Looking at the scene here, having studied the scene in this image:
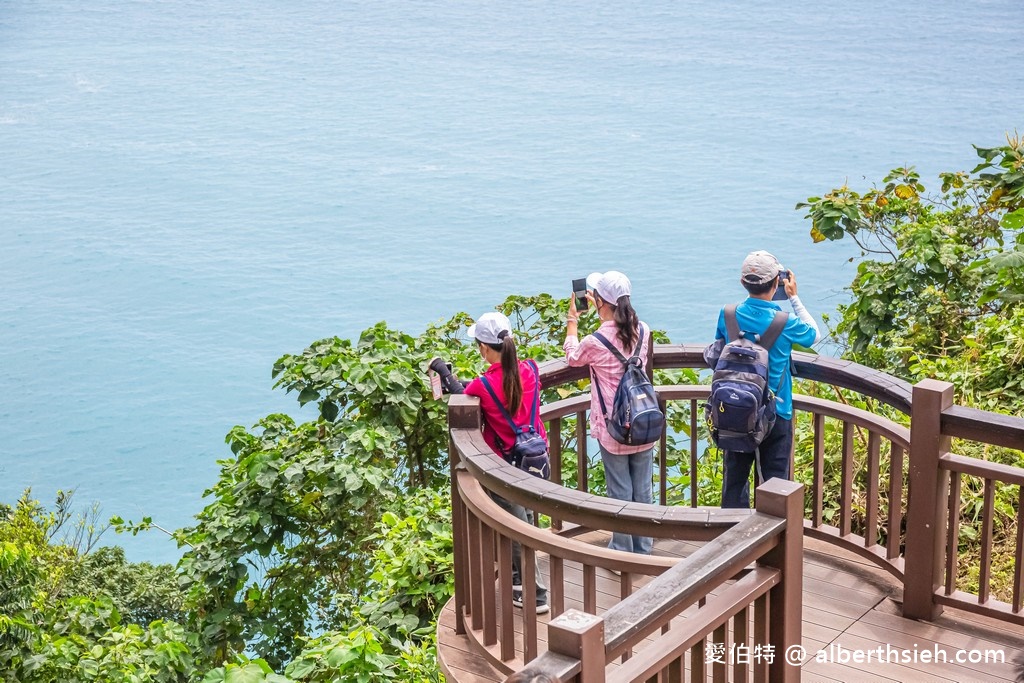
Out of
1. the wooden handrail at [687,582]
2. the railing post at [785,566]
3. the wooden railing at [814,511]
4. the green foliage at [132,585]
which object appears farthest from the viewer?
the green foliage at [132,585]

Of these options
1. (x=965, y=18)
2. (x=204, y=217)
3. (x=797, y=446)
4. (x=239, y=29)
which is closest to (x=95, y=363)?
(x=204, y=217)

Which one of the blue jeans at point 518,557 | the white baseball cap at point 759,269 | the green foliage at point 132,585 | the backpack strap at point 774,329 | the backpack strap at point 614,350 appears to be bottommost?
the green foliage at point 132,585

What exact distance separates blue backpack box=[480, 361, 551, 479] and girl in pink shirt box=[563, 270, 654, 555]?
0.25 meters

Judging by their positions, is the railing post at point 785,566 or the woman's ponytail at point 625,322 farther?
the woman's ponytail at point 625,322

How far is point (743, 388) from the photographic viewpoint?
3.81 m

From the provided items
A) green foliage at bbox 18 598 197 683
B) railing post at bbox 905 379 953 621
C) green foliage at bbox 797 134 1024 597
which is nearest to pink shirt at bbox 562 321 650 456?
railing post at bbox 905 379 953 621

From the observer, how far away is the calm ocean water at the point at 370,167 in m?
17.6

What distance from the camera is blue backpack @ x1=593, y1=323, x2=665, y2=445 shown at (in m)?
4.05

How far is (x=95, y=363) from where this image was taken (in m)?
17.8

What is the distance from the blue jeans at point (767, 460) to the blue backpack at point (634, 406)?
291 millimetres

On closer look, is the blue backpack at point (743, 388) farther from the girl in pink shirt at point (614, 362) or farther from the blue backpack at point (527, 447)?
the blue backpack at point (527, 447)

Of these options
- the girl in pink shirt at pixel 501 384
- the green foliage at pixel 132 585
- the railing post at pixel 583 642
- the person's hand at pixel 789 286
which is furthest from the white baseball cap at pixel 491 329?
the green foliage at pixel 132 585

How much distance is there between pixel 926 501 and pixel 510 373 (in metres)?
1.44

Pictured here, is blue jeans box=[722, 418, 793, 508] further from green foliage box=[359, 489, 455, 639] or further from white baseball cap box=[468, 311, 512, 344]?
green foliage box=[359, 489, 455, 639]
